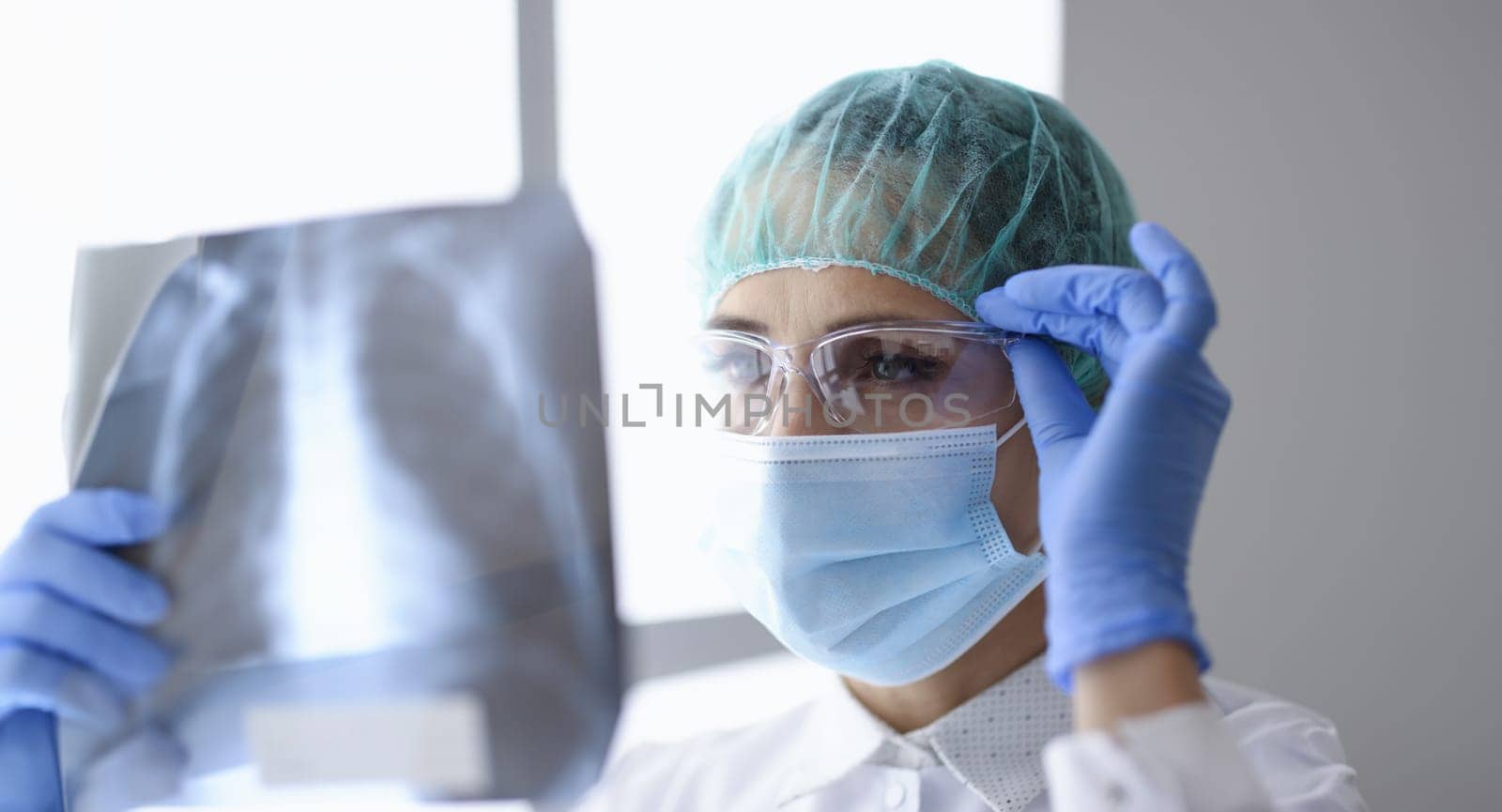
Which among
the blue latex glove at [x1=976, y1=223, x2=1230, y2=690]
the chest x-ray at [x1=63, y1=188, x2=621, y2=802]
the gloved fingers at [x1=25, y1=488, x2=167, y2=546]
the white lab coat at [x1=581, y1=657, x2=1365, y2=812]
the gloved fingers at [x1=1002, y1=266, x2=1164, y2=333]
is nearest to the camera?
the blue latex glove at [x1=976, y1=223, x2=1230, y2=690]

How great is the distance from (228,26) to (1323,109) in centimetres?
170

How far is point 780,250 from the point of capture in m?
1.17

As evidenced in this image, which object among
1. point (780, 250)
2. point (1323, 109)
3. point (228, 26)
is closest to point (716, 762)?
point (780, 250)

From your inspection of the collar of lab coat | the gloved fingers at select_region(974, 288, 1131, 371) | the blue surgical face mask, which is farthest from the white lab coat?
the gloved fingers at select_region(974, 288, 1131, 371)

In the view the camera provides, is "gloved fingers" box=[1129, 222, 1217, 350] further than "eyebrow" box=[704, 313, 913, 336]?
No

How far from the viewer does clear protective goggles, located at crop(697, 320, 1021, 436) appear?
3.70ft

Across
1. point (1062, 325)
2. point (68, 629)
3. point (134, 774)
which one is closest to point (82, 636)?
point (68, 629)

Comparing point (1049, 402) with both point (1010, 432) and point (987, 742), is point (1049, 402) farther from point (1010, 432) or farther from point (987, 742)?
point (987, 742)

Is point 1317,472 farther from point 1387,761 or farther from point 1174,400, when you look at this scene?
point 1174,400

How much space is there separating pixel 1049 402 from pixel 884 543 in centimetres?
23

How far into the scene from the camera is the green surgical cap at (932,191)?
114cm

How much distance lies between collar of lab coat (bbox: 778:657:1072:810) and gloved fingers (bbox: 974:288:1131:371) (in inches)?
15.5

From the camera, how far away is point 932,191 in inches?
45.2

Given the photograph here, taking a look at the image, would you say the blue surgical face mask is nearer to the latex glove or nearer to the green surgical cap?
the green surgical cap
